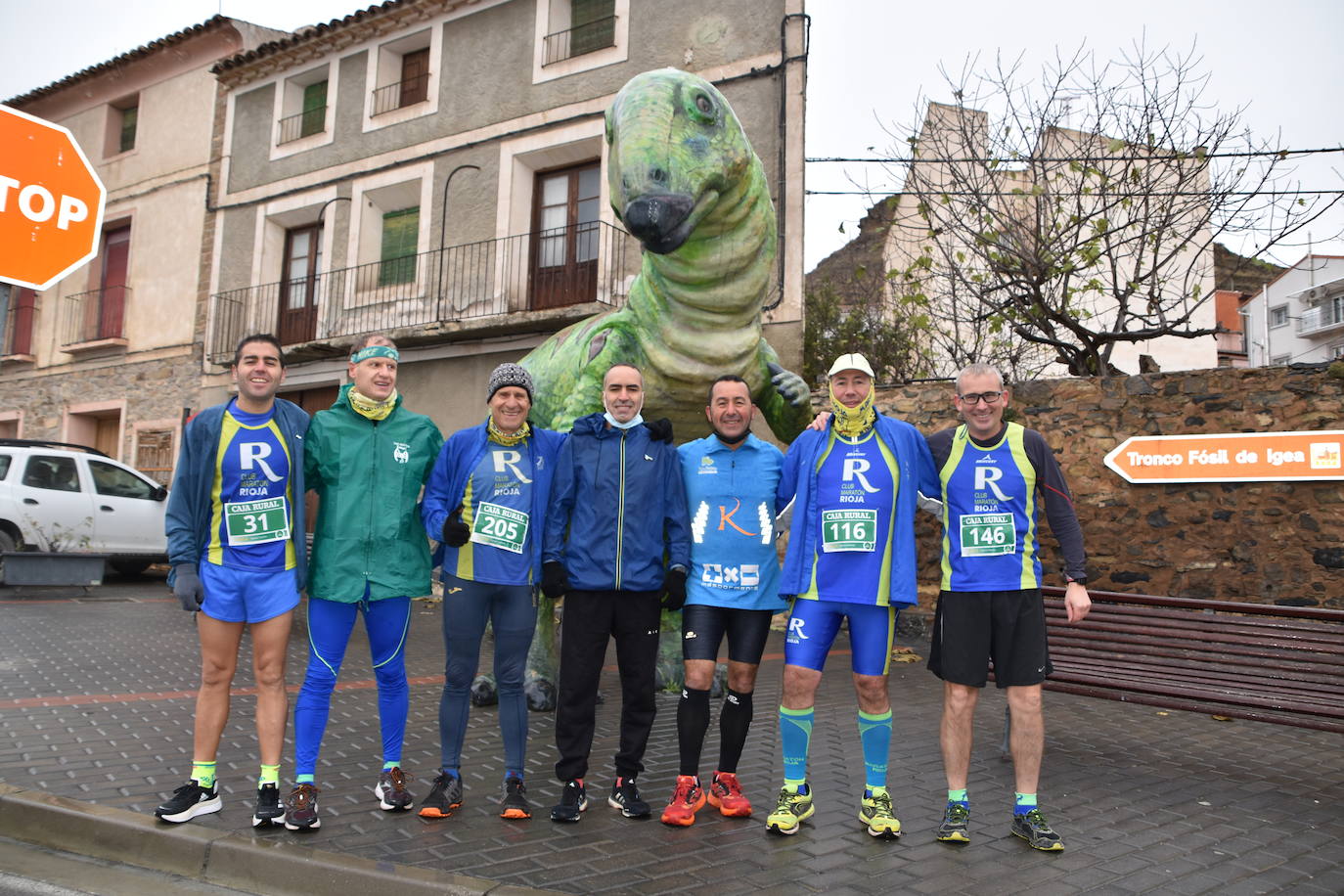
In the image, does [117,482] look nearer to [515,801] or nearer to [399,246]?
[399,246]

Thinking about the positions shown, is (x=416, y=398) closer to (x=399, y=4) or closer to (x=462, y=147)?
(x=462, y=147)

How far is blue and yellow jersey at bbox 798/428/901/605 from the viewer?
3.41 meters

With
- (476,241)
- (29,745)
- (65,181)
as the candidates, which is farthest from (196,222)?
(65,181)

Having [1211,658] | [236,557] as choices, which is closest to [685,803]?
[236,557]

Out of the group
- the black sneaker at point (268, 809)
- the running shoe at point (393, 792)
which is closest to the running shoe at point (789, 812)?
the running shoe at point (393, 792)

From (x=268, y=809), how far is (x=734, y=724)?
1.62m

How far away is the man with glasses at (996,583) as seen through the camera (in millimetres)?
3422

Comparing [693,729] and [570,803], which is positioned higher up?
[693,729]

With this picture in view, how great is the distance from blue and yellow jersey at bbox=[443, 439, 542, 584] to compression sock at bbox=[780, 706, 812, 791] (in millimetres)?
1080

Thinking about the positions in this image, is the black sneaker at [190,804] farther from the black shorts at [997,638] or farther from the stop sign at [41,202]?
the black shorts at [997,638]

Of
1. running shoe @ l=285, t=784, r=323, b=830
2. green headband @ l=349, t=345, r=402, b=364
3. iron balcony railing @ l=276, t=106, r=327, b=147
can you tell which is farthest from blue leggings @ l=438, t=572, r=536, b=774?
iron balcony railing @ l=276, t=106, r=327, b=147

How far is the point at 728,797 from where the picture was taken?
3570 millimetres

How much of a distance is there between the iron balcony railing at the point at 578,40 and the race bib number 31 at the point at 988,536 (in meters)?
11.0

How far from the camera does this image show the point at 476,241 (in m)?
13.3
